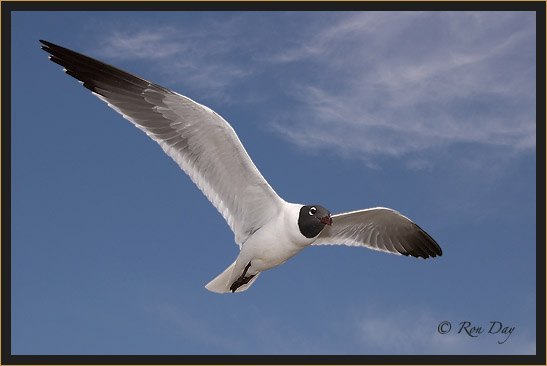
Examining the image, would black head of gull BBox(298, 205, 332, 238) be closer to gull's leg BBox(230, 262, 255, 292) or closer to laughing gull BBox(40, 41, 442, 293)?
laughing gull BBox(40, 41, 442, 293)

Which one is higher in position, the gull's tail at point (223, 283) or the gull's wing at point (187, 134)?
the gull's wing at point (187, 134)

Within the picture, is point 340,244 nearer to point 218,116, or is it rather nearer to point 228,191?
point 228,191

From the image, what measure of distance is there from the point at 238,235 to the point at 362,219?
1.77 metres

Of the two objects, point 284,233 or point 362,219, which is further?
point 362,219

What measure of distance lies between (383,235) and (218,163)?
8.80ft

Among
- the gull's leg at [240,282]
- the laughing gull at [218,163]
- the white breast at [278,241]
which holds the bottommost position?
the gull's leg at [240,282]

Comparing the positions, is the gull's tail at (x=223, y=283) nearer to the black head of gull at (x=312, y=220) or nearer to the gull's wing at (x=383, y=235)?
the black head of gull at (x=312, y=220)

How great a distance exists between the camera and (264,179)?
824 cm

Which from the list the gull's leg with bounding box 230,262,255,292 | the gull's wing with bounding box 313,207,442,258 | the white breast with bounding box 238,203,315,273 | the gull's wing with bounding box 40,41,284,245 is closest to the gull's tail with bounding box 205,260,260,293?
the gull's leg with bounding box 230,262,255,292

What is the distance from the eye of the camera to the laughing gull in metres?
8.13

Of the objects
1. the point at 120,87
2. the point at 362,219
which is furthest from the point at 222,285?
the point at 120,87

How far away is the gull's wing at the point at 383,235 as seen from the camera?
31.1 ft

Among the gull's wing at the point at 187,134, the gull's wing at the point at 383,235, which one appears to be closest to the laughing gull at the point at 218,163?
the gull's wing at the point at 187,134

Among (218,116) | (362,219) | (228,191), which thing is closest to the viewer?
(218,116)
